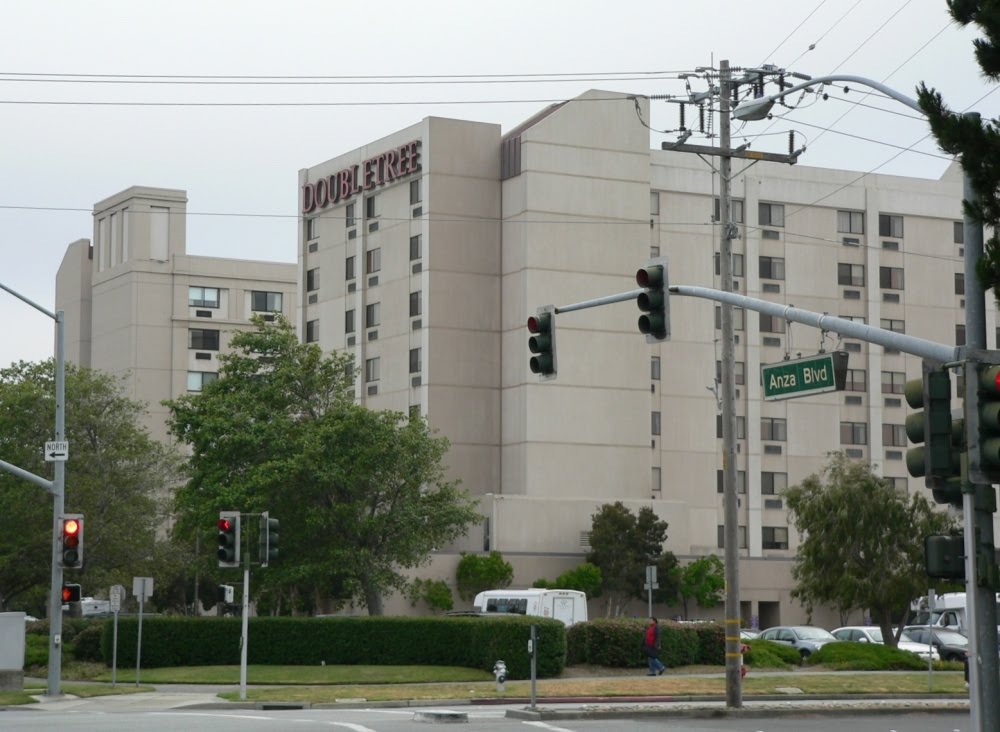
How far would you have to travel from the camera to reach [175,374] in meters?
106

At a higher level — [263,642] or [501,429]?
[501,429]

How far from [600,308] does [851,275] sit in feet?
56.2

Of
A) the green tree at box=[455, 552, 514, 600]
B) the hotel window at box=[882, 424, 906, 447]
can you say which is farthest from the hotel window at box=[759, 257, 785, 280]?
the green tree at box=[455, 552, 514, 600]

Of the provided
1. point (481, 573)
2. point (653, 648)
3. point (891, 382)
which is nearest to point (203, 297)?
point (481, 573)

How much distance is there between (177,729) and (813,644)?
107ft

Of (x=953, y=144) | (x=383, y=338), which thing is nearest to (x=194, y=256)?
(x=383, y=338)

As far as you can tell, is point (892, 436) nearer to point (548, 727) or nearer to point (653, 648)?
point (653, 648)

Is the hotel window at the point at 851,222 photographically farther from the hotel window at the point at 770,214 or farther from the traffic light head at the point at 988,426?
the traffic light head at the point at 988,426

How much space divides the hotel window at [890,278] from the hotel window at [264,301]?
1708 inches

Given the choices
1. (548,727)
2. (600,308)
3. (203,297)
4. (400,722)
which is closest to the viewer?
(548,727)

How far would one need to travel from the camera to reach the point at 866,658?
153 feet

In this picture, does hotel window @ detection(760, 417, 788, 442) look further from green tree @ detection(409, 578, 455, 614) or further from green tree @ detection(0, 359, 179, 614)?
green tree @ detection(0, 359, 179, 614)

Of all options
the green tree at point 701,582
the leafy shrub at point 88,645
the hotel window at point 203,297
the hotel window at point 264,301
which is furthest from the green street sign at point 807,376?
the hotel window at point 264,301

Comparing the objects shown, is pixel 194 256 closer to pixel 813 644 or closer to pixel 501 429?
pixel 501 429
